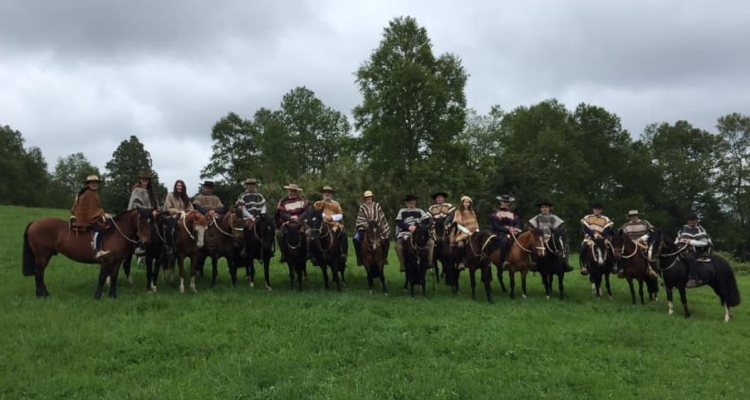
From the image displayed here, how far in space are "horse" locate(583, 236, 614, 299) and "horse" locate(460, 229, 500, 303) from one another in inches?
116

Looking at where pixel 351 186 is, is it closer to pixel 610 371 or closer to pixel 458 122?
pixel 458 122

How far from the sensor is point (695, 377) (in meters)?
8.38

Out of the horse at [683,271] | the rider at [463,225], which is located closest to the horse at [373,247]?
the rider at [463,225]

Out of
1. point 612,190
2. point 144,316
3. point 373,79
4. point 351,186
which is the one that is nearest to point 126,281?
point 144,316

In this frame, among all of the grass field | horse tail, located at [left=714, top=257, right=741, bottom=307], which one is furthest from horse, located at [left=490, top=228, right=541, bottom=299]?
horse tail, located at [left=714, top=257, right=741, bottom=307]

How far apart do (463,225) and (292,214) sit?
4.91 m

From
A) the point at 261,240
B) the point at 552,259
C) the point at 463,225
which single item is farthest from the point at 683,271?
the point at 261,240

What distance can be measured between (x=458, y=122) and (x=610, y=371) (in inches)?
1150

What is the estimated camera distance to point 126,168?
56.2 metres

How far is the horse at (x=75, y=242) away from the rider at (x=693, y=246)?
13.8 meters

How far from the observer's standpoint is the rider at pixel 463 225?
48.7 ft

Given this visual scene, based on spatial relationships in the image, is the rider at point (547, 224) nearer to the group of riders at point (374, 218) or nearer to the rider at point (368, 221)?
the group of riders at point (374, 218)

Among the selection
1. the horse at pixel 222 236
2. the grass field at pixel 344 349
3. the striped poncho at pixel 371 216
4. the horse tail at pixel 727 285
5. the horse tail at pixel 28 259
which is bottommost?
the grass field at pixel 344 349

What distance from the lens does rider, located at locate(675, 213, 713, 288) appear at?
45.0ft
